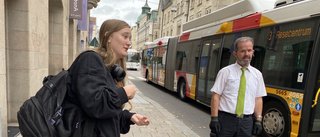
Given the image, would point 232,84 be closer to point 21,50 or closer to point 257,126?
point 257,126

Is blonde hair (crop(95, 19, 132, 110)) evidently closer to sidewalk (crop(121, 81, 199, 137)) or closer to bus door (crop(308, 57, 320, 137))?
sidewalk (crop(121, 81, 199, 137))

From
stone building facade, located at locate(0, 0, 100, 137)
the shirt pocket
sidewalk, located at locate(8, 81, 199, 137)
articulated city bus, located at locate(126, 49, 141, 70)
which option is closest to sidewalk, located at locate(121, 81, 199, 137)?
sidewalk, located at locate(8, 81, 199, 137)

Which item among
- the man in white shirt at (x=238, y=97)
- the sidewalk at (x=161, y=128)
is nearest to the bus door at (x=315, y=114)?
the man in white shirt at (x=238, y=97)

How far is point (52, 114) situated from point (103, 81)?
1.04 ft

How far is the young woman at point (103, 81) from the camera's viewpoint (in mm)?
1161

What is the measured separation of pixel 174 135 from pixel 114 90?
3.44 m

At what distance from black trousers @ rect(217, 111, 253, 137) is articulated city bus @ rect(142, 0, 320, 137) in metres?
1.81

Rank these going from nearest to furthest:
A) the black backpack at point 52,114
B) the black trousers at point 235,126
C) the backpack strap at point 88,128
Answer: the black backpack at point 52,114 → the backpack strap at point 88,128 → the black trousers at point 235,126

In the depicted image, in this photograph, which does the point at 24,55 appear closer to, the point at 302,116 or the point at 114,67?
the point at 114,67

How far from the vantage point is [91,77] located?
1.17 metres

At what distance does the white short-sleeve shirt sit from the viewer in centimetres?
260

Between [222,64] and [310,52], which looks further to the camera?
[222,64]

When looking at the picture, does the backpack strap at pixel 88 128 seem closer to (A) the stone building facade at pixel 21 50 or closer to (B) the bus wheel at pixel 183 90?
(A) the stone building facade at pixel 21 50

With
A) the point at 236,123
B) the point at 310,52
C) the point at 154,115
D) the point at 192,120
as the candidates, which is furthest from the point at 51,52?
the point at 310,52
